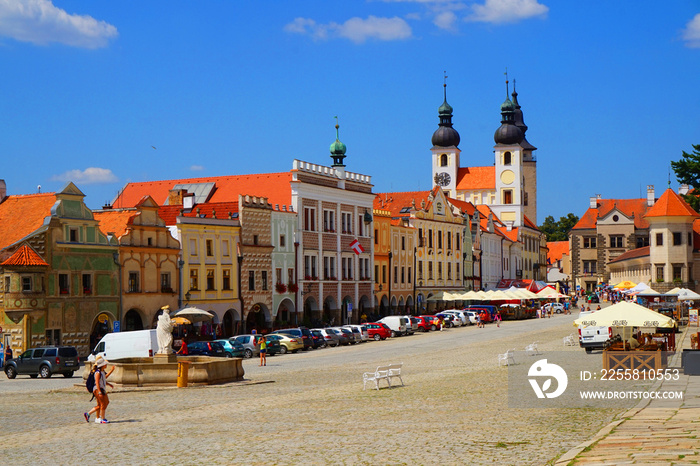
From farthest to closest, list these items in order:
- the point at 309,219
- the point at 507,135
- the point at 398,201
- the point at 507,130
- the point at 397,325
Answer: the point at 507,130 < the point at 507,135 < the point at 398,201 < the point at 309,219 < the point at 397,325

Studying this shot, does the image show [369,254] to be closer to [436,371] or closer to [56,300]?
[56,300]

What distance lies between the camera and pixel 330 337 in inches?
2362

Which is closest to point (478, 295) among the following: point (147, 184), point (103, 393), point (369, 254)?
point (369, 254)

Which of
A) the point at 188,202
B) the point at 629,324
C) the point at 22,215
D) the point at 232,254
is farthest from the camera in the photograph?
the point at 188,202

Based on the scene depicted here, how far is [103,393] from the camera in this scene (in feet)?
73.6

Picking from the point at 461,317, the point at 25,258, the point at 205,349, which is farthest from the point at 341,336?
the point at 461,317

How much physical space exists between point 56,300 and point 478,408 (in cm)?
3360

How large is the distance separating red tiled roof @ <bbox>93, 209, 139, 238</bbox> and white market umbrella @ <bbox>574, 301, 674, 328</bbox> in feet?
106

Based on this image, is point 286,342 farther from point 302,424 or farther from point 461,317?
point 302,424

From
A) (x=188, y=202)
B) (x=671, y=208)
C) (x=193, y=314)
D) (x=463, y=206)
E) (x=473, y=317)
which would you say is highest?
(x=463, y=206)

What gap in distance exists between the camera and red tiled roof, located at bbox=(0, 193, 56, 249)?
52781mm

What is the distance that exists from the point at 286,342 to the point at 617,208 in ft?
313

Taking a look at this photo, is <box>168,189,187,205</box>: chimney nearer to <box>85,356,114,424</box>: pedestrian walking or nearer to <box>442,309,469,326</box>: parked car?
<box>442,309,469,326</box>: parked car

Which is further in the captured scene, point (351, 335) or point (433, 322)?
point (433, 322)
